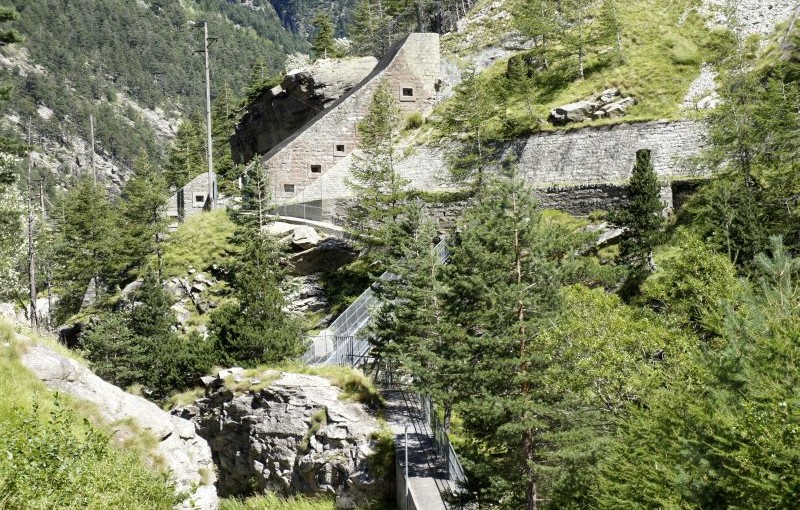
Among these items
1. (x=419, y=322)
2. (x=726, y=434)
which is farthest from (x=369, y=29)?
(x=726, y=434)

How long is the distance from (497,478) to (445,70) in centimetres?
3611

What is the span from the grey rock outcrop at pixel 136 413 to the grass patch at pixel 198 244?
1835cm

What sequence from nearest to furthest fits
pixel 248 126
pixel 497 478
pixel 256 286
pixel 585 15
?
pixel 497 478 < pixel 256 286 < pixel 585 15 < pixel 248 126

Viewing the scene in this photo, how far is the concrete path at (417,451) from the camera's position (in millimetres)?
18336

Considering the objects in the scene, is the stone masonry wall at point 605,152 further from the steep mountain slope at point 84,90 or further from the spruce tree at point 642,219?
the steep mountain slope at point 84,90

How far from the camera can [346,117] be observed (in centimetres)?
4444

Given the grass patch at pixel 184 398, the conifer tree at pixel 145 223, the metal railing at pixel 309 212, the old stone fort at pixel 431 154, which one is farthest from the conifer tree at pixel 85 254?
the grass patch at pixel 184 398

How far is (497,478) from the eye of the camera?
639 inches

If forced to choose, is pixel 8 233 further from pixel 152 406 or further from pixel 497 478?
pixel 497 478

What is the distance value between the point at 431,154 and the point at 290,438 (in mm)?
21400

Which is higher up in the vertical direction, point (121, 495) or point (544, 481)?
point (121, 495)

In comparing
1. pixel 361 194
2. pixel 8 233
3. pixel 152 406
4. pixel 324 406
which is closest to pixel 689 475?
pixel 152 406

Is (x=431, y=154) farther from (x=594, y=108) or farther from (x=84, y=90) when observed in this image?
(x=84, y=90)

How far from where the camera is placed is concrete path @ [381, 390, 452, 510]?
18336 mm
